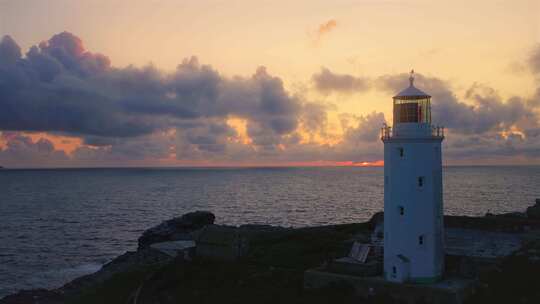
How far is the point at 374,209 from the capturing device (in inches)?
3482

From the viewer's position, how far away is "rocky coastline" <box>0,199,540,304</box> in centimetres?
2347

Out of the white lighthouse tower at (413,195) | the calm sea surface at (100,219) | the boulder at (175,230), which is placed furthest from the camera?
the boulder at (175,230)

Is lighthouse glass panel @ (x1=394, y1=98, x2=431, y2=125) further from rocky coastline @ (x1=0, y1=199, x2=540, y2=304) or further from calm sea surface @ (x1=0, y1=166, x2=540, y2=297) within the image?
calm sea surface @ (x1=0, y1=166, x2=540, y2=297)

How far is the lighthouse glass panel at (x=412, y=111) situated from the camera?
23.5 m

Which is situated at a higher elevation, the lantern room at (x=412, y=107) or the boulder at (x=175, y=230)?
the lantern room at (x=412, y=107)

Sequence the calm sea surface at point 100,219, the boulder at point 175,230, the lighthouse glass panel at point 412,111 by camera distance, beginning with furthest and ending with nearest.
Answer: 1. the boulder at point 175,230
2. the calm sea surface at point 100,219
3. the lighthouse glass panel at point 412,111

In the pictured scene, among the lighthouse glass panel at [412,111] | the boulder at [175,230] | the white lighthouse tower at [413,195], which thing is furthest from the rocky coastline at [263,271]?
the boulder at [175,230]

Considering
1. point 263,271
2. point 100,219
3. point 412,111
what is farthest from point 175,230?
point 412,111

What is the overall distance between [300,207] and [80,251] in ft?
156

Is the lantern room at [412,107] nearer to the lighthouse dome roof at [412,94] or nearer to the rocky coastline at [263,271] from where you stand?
the lighthouse dome roof at [412,94]

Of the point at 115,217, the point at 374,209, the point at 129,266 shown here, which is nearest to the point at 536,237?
the point at 129,266

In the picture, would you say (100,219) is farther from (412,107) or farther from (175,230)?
(412,107)

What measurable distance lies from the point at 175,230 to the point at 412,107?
129 feet

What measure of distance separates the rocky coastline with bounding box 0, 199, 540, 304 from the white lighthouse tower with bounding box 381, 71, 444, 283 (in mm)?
2022
